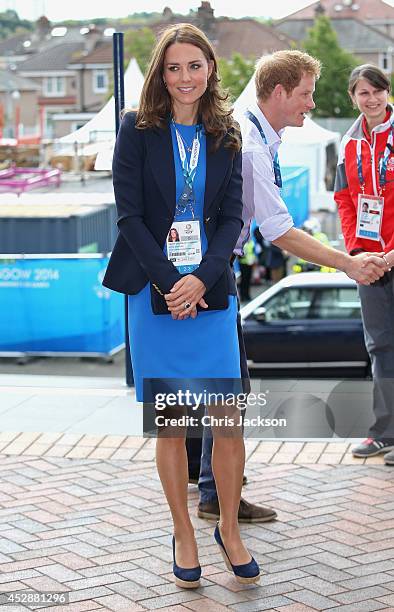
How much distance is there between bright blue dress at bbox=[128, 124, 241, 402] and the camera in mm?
3541

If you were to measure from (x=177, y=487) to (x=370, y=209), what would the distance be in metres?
1.79

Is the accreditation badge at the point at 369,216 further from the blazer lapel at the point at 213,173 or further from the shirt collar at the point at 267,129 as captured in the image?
the blazer lapel at the point at 213,173

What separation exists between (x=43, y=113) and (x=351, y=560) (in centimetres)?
10002

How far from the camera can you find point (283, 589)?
138 inches

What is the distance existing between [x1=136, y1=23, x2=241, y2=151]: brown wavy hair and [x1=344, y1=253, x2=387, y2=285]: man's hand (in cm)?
80

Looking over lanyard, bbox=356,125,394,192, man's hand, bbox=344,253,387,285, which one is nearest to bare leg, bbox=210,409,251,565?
man's hand, bbox=344,253,387,285

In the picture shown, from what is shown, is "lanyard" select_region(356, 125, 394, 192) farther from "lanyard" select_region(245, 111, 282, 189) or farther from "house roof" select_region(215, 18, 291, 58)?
"house roof" select_region(215, 18, 291, 58)

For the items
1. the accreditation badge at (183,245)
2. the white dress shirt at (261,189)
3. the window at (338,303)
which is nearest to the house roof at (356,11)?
the window at (338,303)

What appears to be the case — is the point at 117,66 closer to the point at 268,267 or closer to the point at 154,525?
the point at 154,525

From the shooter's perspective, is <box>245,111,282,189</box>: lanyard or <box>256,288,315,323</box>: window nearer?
<box>245,111,282,189</box>: lanyard

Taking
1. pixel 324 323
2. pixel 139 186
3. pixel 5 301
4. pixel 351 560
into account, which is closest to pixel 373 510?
pixel 351 560

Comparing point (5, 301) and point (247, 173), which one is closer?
point (247, 173)

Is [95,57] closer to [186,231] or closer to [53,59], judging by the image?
[53,59]

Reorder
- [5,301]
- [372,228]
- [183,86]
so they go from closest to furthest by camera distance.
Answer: [183,86] < [372,228] < [5,301]
